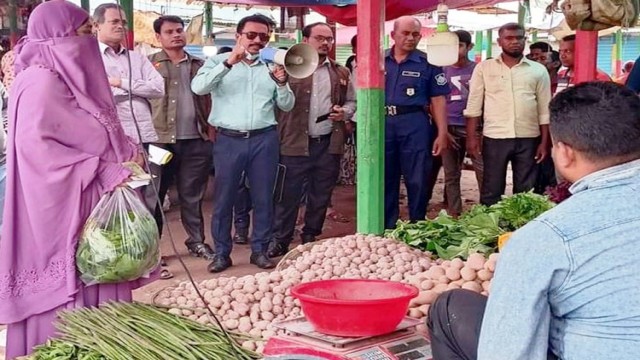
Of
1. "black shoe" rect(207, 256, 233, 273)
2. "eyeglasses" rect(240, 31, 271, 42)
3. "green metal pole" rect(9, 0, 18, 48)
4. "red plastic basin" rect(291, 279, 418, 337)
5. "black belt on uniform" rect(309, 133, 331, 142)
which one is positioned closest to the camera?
"red plastic basin" rect(291, 279, 418, 337)

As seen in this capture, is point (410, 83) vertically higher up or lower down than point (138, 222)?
higher up

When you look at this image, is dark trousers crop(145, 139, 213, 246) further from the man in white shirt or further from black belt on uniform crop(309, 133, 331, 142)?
black belt on uniform crop(309, 133, 331, 142)

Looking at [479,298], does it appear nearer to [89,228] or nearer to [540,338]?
[540,338]

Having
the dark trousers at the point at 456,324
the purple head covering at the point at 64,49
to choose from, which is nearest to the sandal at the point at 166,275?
the purple head covering at the point at 64,49

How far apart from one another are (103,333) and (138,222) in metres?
0.51

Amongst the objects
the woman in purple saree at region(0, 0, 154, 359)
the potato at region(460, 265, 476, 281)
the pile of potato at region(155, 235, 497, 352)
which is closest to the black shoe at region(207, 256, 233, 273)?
the pile of potato at region(155, 235, 497, 352)

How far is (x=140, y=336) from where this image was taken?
10.6ft

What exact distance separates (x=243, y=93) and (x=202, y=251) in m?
1.42

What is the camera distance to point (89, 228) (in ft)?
11.3

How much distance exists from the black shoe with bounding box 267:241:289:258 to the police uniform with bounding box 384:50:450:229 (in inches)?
39.9

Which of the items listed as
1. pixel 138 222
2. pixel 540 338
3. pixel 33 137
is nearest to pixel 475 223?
pixel 138 222

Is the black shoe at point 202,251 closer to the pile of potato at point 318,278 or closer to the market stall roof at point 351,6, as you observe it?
the pile of potato at point 318,278

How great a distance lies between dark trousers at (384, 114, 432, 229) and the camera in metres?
6.26

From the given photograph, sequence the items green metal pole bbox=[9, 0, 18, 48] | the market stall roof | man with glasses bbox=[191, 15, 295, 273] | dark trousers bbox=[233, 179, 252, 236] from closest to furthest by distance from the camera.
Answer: man with glasses bbox=[191, 15, 295, 273] < dark trousers bbox=[233, 179, 252, 236] < the market stall roof < green metal pole bbox=[9, 0, 18, 48]
